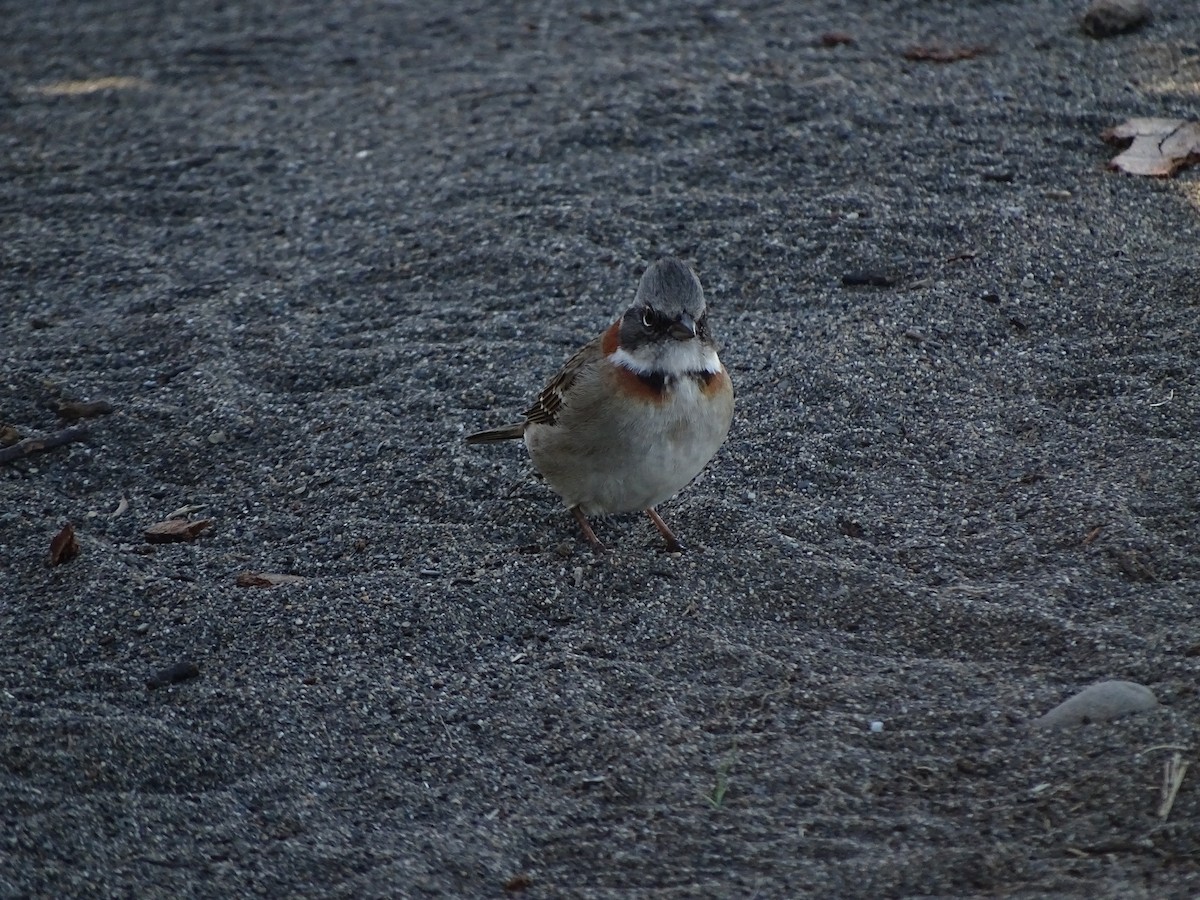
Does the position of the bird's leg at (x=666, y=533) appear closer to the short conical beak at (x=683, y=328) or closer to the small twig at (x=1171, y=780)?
the short conical beak at (x=683, y=328)

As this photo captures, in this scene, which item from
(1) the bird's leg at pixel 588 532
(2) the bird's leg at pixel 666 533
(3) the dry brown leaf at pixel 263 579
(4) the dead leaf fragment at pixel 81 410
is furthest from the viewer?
(4) the dead leaf fragment at pixel 81 410

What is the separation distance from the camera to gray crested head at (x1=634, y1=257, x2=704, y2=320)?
15.2 feet

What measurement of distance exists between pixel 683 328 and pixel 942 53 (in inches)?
160

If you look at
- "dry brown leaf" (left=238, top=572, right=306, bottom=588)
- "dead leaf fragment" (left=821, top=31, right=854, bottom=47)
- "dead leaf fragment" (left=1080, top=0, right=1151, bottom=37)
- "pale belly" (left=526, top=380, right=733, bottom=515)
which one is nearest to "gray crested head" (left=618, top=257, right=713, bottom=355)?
"pale belly" (left=526, top=380, right=733, bottom=515)

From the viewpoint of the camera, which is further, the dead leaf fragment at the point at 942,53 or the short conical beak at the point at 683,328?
the dead leaf fragment at the point at 942,53

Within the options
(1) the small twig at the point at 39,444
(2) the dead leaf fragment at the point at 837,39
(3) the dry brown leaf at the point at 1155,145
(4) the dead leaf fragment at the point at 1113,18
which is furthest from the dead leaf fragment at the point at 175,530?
(4) the dead leaf fragment at the point at 1113,18

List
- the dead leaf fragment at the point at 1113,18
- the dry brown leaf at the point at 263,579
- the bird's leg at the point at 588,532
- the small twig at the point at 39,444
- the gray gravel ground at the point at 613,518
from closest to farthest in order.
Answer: the gray gravel ground at the point at 613,518, the dry brown leaf at the point at 263,579, the bird's leg at the point at 588,532, the small twig at the point at 39,444, the dead leaf fragment at the point at 1113,18

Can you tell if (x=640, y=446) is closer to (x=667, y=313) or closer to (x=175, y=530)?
(x=667, y=313)

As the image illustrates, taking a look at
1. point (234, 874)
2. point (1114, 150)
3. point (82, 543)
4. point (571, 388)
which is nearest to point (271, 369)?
point (82, 543)

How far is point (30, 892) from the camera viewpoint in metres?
3.43

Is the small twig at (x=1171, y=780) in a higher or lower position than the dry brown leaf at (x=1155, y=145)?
lower

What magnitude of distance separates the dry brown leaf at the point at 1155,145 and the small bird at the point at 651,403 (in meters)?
2.88

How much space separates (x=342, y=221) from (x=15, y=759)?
381 centimetres

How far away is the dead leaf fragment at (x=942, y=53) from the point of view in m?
7.78
